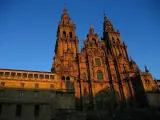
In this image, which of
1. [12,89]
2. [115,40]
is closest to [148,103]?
[115,40]

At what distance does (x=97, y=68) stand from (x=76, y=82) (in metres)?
9.35

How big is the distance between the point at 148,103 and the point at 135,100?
167 inches

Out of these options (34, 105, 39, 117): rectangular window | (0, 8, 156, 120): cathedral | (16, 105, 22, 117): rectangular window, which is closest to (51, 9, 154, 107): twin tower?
(0, 8, 156, 120): cathedral

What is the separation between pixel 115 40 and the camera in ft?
206

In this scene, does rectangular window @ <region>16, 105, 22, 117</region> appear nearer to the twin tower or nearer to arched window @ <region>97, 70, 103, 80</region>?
the twin tower

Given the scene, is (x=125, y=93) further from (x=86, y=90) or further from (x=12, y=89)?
(x=12, y=89)

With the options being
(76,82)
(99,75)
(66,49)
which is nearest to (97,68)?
(99,75)

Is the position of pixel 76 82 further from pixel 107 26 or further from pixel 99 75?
pixel 107 26

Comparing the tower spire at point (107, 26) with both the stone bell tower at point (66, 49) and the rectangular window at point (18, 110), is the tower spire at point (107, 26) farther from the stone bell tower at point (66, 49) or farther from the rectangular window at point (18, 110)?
the rectangular window at point (18, 110)

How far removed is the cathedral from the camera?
3638cm

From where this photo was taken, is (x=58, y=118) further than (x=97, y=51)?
No

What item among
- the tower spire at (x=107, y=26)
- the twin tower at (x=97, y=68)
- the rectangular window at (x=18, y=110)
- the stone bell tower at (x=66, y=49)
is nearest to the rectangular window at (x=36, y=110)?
the rectangular window at (x=18, y=110)

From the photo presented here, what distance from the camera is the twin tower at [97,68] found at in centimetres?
4709

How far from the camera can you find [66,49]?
5550cm
